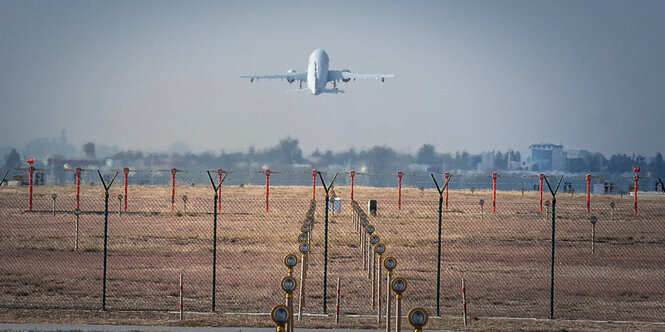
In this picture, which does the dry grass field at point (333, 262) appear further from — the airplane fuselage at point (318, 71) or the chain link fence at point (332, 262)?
the airplane fuselage at point (318, 71)

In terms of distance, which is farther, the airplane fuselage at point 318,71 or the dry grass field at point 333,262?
the airplane fuselage at point 318,71

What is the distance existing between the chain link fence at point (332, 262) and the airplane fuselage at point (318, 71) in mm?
51206

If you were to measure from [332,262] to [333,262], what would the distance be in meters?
0.04

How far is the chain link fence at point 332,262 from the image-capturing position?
2330 cm

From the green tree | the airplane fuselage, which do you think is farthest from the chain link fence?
the green tree

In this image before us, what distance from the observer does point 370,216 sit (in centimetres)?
5250

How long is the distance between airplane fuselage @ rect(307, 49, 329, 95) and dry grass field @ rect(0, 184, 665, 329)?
170 ft

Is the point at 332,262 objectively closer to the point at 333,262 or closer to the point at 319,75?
the point at 333,262

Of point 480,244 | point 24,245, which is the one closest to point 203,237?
point 24,245

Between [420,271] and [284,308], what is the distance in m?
17.4

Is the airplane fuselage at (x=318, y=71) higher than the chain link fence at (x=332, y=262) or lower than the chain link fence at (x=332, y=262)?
higher

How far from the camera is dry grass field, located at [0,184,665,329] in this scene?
2320cm

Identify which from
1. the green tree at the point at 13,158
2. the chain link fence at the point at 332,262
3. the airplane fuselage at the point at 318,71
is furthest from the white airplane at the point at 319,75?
the green tree at the point at 13,158

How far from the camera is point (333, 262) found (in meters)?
31.3
